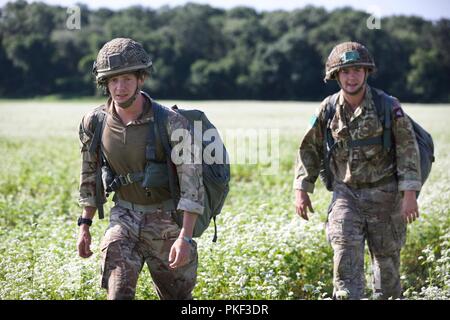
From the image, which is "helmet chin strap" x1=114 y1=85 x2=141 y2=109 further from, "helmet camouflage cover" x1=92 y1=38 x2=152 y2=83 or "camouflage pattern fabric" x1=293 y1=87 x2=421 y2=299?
"camouflage pattern fabric" x1=293 y1=87 x2=421 y2=299

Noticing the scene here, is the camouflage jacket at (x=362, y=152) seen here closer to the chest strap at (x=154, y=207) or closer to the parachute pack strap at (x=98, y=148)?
the chest strap at (x=154, y=207)

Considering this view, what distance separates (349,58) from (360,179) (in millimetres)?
1067

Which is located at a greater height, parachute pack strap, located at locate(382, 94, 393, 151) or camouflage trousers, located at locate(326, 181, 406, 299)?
parachute pack strap, located at locate(382, 94, 393, 151)

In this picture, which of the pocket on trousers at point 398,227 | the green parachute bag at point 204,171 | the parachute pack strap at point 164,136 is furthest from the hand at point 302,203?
the parachute pack strap at point 164,136

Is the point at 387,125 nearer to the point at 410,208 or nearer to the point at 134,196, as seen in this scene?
the point at 410,208

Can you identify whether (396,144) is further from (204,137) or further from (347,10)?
(347,10)

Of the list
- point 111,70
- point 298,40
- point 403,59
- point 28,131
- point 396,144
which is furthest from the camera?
point 298,40

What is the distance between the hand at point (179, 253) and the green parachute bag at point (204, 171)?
1.08 ft

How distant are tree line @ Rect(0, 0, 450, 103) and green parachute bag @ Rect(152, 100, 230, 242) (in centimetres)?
5064

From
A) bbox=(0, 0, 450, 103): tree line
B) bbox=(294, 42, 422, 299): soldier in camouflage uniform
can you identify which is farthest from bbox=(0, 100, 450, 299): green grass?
bbox=(0, 0, 450, 103): tree line

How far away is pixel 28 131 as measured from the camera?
2838 cm

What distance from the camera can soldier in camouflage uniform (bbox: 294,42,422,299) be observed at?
635cm

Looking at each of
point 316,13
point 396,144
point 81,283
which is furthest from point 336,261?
point 316,13
